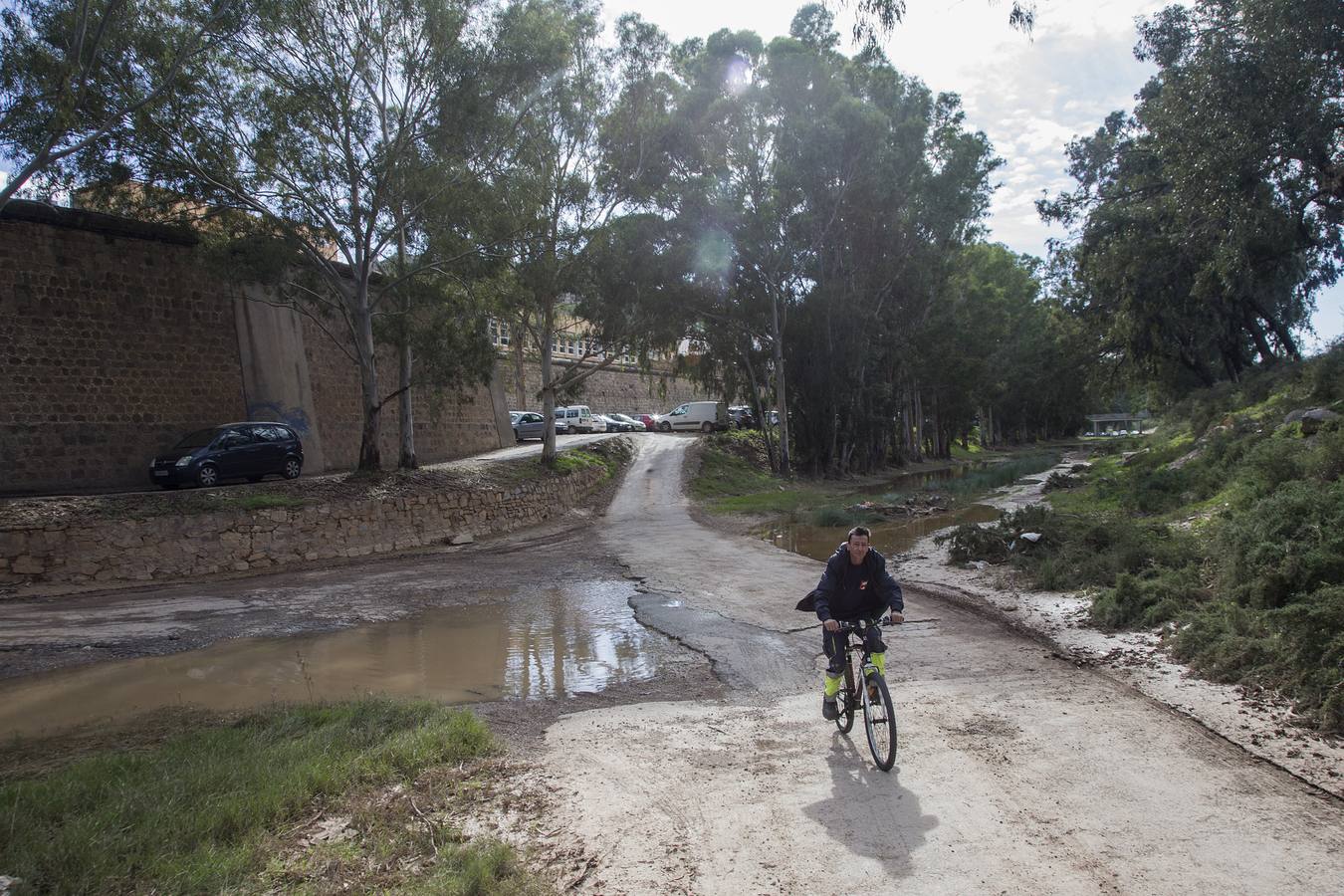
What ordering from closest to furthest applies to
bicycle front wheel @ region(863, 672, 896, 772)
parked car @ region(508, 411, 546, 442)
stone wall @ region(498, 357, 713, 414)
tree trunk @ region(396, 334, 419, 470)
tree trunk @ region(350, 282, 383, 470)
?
bicycle front wheel @ region(863, 672, 896, 772)
tree trunk @ region(350, 282, 383, 470)
tree trunk @ region(396, 334, 419, 470)
parked car @ region(508, 411, 546, 442)
stone wall @ region(498, 357, 713, 414)

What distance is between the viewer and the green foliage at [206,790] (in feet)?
12.9

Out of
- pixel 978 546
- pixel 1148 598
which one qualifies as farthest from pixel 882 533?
pixel 1148 598

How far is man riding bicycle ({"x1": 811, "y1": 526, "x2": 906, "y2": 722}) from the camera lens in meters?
6.17

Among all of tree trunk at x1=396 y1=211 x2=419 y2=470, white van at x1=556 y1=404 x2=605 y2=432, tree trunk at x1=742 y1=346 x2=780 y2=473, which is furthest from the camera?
white van at x1=556 y1=404 x2=605 y2=432

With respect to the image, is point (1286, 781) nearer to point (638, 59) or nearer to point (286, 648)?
point (286, 648)

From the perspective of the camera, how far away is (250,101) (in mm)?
17703

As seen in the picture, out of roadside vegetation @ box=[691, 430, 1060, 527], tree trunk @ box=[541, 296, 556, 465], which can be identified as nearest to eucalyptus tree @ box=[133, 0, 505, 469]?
tree trunk @ box=[541, 296, 556, 465]

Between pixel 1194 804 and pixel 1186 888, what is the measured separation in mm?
1120

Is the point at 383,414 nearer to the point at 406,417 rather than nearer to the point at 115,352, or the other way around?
the point at 406,417

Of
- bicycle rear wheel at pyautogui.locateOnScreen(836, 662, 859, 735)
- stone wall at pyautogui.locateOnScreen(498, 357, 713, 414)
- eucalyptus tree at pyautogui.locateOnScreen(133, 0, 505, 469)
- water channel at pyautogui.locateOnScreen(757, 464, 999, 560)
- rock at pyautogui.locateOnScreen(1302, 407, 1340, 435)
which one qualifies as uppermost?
eucalyptus tree at pyautogui.locateOnScreen(133, 0, 505, 469)

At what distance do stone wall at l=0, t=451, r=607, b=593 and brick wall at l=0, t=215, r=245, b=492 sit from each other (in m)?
4.73

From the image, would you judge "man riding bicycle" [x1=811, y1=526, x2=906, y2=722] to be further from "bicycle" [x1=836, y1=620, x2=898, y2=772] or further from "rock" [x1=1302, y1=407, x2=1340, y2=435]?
"rock" [x1=1302, y1=407, x2=1340, y2=435]

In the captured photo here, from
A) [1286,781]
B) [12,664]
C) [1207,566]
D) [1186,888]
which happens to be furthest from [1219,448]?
[12,664]

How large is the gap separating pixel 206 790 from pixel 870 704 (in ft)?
14.4
